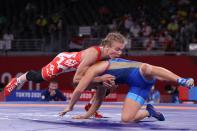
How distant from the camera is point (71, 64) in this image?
22.9 feet

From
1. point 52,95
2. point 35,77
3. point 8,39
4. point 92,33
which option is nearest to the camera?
point 35,77

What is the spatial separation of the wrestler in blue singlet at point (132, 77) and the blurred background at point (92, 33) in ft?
19.8

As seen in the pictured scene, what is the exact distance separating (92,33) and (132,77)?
927cm

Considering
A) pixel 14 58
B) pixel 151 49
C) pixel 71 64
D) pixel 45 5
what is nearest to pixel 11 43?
pixel 14 58

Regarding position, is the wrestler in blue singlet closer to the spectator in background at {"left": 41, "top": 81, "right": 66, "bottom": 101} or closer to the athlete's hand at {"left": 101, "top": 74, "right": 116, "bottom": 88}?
the athlete's hand at {"left": 101, "top": 74, "right": 116, "bottom": 88}

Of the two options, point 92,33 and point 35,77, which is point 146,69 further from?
point 92,33

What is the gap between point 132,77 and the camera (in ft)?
20.0

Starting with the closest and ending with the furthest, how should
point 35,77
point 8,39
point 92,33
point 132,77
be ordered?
point 132,77 < point 35,77 < point 92,33 < point 8,39

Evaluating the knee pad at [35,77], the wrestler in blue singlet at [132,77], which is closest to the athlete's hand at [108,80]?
the wrestler in blue singlet at [132,77]

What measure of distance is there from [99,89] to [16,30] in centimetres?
1053

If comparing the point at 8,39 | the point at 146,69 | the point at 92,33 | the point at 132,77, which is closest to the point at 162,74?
the point at 146,69

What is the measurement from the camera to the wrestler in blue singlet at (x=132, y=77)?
20.0 feet

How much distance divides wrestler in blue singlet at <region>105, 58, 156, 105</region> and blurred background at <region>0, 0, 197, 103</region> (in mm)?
6030

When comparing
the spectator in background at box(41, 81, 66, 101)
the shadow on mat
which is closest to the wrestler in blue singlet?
the shadow on mat
